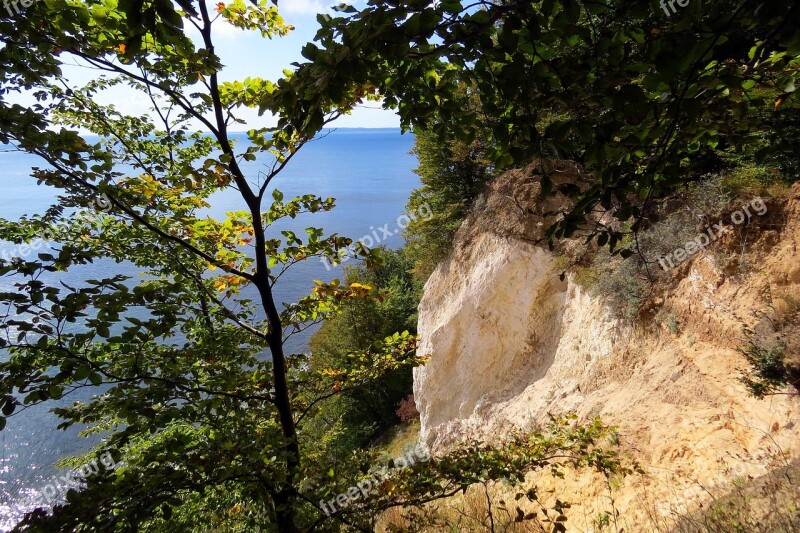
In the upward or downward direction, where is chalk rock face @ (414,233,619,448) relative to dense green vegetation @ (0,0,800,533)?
downward

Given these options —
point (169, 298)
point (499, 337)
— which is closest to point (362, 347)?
point (499, 337)

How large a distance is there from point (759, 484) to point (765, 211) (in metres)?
5.27

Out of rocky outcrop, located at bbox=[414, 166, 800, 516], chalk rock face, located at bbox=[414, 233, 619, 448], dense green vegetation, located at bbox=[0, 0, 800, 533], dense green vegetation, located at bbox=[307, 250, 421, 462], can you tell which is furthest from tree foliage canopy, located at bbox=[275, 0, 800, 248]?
dense green vegetation, located at bbox=[307, 250, 421, 462]

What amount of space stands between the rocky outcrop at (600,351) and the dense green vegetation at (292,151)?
415 mm

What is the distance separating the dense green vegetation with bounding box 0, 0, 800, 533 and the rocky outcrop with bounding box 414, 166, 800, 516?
1.36 ft

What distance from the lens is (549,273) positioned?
12.3 m

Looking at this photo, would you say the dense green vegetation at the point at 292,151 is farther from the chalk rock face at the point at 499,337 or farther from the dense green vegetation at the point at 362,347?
the dense green vegetation at the point at 362,347

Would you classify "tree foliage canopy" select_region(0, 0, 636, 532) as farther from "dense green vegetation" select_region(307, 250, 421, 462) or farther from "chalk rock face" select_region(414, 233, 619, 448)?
"dense green vegetation" select_region(307, 250, 421, 462)

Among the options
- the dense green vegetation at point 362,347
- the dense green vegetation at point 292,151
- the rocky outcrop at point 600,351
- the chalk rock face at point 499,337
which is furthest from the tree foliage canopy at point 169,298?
the dense green vegetation at point 362,347

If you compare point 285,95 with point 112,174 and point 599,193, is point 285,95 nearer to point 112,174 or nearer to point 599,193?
point 599,193

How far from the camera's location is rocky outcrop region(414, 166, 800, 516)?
601 cm

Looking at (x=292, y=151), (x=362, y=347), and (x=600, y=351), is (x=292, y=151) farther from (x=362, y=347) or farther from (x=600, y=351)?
(x=362, y=347)

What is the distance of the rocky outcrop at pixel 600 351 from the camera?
6.01 m

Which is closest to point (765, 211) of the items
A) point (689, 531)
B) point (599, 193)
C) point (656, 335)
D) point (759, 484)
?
point (656, 335)
